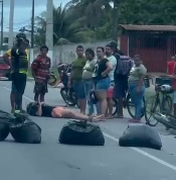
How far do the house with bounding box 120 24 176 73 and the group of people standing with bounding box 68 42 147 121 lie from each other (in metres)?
28.4

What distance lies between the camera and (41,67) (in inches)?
966

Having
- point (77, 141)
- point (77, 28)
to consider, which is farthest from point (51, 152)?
point (77, 28)

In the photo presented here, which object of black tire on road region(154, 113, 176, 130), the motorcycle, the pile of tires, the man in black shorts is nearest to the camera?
the pile of tires

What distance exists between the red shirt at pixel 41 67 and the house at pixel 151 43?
27.6m

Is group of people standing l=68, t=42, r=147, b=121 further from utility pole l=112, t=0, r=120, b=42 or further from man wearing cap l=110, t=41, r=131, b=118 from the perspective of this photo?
utility pole l=112, t=0, r=120, b=42

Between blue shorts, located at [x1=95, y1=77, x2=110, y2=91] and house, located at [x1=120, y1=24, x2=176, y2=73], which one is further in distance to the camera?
house, located at [x1=120, y1=24, x2=176, y2=73]

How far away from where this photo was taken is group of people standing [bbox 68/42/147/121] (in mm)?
22344

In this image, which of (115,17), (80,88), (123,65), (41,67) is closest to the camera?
(123,65)

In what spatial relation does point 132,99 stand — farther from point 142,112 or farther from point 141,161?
point 141,161

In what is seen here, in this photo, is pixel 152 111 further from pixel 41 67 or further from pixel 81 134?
pixel 81 134

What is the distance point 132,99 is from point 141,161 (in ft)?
24.7

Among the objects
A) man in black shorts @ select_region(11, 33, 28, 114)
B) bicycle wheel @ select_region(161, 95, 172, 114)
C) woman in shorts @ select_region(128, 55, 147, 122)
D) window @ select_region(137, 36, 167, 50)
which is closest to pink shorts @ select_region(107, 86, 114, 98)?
woman in shorts @ select_region(128, 55, 147, 122)

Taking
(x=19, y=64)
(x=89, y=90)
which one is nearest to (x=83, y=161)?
(x=19, y=64)

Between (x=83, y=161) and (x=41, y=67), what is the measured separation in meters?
9.94
